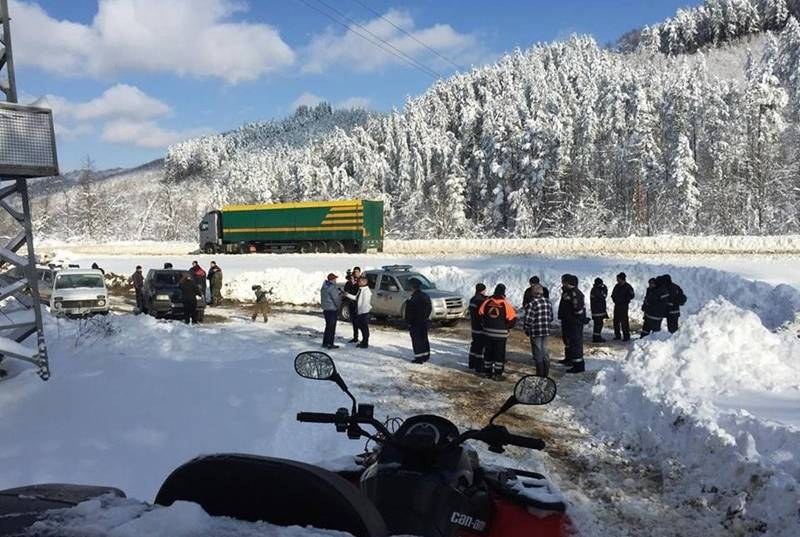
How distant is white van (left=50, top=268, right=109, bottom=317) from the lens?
68.4 feet

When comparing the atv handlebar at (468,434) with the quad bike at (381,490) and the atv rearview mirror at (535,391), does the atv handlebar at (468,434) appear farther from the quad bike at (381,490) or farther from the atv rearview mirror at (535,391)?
the atv rearview mirror at (535,391)

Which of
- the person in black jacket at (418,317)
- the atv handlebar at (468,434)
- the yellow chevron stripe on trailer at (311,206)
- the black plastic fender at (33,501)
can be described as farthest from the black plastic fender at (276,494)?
the yellow chevron stripe on trailer at (311,206)

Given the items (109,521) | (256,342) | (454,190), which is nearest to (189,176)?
(454,190)

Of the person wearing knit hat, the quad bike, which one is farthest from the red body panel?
the person wearing knit hat

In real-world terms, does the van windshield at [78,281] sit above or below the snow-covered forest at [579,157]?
below

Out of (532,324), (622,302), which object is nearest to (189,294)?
(532,324)

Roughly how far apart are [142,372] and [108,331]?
4.21 metres

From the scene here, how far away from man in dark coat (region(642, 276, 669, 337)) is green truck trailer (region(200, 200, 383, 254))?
32.4m

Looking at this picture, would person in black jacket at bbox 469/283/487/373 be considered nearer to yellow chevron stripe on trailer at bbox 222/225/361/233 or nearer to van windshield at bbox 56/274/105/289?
van windshield at bbox 56/274/105/289

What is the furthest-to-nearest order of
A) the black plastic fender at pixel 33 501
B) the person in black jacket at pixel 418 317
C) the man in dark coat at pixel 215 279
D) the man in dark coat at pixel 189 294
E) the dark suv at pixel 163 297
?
the man in dark coat at pixel 215 279, the dark suv at pixel 163 297, the man in dark coat at pixel 189 294, the person in black jacket at pixel 418 317, the black plastic fender at pixel 33 501

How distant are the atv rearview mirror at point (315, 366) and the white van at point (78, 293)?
62.4 ft

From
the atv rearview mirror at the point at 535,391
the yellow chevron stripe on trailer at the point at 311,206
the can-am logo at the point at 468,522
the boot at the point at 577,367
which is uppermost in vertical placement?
the yellow chevron stripe on trailer at the point at 311,206

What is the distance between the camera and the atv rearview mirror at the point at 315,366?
3.93m

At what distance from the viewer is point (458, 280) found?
25.8 meters
